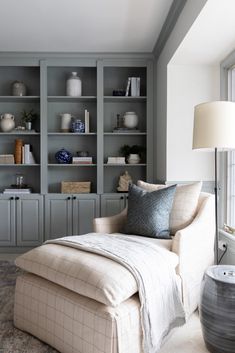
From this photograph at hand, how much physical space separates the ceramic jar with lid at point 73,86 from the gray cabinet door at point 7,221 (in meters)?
1.47

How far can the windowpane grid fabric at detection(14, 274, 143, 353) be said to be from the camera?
1420 millimetres

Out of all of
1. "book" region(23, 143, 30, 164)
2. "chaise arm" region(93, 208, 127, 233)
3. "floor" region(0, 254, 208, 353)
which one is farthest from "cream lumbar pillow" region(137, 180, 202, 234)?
"book" region(23, 143, 30, 164)

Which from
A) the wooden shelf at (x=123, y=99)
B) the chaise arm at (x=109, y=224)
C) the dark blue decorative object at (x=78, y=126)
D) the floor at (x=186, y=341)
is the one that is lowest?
the floor at (x=186, y=341)

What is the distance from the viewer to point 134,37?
10.4 feet

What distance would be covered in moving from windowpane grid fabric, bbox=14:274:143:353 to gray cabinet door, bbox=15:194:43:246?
1771 millimetres

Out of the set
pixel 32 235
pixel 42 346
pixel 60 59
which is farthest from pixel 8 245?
pixel 60 59

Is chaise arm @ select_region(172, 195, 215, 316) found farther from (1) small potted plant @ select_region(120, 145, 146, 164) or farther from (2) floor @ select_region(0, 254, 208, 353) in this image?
(1) small potted plant @ select_region(120, 145, 146, 164)

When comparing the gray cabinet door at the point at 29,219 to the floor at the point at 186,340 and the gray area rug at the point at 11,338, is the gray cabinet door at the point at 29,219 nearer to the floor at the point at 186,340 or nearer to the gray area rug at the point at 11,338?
the gray area rug at the point at 11,338

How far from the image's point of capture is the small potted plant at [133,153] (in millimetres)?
3702

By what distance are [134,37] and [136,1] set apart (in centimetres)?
68

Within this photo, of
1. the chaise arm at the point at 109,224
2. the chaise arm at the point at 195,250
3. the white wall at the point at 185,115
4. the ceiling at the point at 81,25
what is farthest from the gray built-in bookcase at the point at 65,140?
the chaise arm at the point at 195,250

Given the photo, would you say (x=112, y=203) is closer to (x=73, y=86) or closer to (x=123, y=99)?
(x=123, y=99)

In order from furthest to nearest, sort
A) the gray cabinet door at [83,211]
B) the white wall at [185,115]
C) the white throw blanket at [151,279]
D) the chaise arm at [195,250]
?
1. the gray cabinet door at [83,211]
2. the white wall at [185,115]
3. the chaise arm at [195,250]
4. the white throw blanket at [151,279]

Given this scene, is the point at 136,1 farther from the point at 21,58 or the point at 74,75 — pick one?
the point at 21,58
